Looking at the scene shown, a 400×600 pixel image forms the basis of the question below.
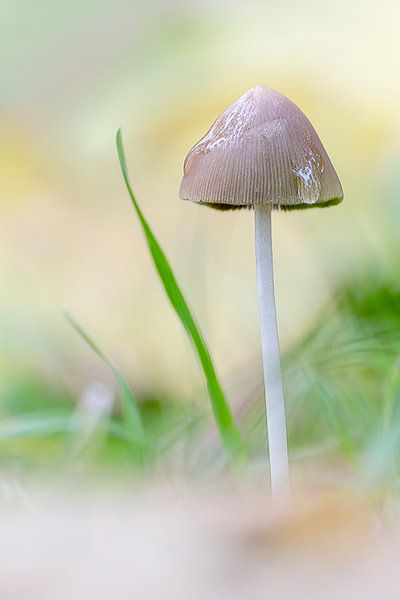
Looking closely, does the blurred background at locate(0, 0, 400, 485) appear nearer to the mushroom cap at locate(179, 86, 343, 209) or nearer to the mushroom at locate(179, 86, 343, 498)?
the mushroom at locate(179, 86, 343, 498)

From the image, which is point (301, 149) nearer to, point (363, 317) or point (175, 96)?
point (363, 317)

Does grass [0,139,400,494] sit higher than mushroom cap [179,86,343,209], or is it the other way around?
mushroom cap [179,86,343,209]

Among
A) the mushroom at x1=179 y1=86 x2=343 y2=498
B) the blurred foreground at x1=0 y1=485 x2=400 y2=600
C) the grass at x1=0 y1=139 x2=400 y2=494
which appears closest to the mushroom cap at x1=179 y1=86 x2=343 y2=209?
the mushroom at x1=179 y1=86 x2=343 y2=498

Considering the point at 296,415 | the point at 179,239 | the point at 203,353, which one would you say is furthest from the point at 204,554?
the point at 179,239

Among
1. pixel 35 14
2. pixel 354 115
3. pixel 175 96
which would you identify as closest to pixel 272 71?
pixel 175 96

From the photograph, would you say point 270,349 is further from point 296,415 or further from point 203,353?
point 296,415

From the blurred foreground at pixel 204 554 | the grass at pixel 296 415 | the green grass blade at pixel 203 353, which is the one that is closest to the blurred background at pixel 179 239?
the grass at pixel 296 415

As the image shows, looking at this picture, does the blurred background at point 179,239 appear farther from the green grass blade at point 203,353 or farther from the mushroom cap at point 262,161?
the mushroom cap at point 262,161
